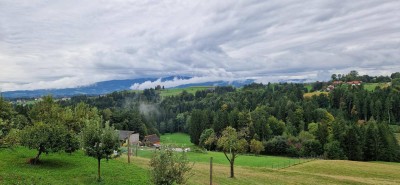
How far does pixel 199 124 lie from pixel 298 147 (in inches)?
1860

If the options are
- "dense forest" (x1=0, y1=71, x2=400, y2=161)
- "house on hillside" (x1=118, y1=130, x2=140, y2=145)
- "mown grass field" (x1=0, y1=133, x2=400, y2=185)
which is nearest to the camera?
"mown grass field" (x1=0, y1=133, x2=400, y2=185)

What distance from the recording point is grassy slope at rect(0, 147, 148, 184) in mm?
29812

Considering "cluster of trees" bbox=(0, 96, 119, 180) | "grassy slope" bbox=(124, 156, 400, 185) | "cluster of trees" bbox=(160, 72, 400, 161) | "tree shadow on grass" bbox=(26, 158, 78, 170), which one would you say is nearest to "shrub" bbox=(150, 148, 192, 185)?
"cluster of trees" bbox=(0, 96, 119, 180)

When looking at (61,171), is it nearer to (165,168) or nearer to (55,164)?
(55,164)

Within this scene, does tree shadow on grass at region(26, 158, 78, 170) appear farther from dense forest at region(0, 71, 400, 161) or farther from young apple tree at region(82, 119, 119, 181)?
young apple tree at region(82, 119, 119, 181)

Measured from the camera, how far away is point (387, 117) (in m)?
156

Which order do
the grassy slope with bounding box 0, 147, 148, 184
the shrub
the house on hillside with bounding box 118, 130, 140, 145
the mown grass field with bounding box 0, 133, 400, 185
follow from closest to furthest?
the shrub, the grassy slope with bounding box 0, 147, 148, 184, the mown grass field with bounding box 0, 133, 400, 185, the house on hillside with bounding box 118, 130, 140, 145

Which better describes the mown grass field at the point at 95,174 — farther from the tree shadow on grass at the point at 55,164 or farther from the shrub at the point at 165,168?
the shrub at the point at 165,168

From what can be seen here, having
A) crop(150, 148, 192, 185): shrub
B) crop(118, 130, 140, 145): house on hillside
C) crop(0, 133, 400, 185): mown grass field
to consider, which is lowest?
crop(118, 130, 140, 145): house on hillside

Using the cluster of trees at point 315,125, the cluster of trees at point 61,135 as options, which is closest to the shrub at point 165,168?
the cluster of trees at point 61,135

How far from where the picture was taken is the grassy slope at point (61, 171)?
29812 mm

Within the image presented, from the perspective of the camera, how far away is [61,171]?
3481cm

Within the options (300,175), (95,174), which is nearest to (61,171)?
(95,174)

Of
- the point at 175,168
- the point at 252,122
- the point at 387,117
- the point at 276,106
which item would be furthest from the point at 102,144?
the point at 387,117
